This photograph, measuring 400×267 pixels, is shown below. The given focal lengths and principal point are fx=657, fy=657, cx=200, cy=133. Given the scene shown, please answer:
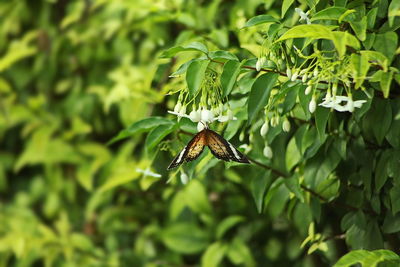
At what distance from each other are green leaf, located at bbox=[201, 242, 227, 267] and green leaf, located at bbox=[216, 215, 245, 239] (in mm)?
39

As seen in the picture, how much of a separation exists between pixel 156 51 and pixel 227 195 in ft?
2.01

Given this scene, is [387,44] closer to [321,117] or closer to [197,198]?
[321,117]

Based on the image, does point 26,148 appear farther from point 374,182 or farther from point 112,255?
point 374,182

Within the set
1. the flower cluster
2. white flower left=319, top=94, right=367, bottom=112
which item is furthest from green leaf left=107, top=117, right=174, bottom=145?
white flower left=319, top=94, right=367, bottom=112

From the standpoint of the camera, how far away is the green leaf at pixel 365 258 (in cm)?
124

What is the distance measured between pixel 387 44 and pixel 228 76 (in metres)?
0.30

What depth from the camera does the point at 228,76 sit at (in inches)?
48.8

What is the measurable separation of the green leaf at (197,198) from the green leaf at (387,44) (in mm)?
1118

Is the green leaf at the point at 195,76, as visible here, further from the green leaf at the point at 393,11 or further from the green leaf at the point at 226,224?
the green leaf at the point at 226,224

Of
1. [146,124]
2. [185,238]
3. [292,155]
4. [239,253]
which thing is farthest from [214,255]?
[146,124]

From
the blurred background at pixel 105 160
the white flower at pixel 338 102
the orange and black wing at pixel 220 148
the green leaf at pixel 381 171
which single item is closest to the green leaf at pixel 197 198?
the blurred background at pixel 105 160

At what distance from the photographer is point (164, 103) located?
2.21m

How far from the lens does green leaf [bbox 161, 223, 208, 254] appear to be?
2.35 m

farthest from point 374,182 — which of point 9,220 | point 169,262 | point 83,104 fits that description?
point 9,220
